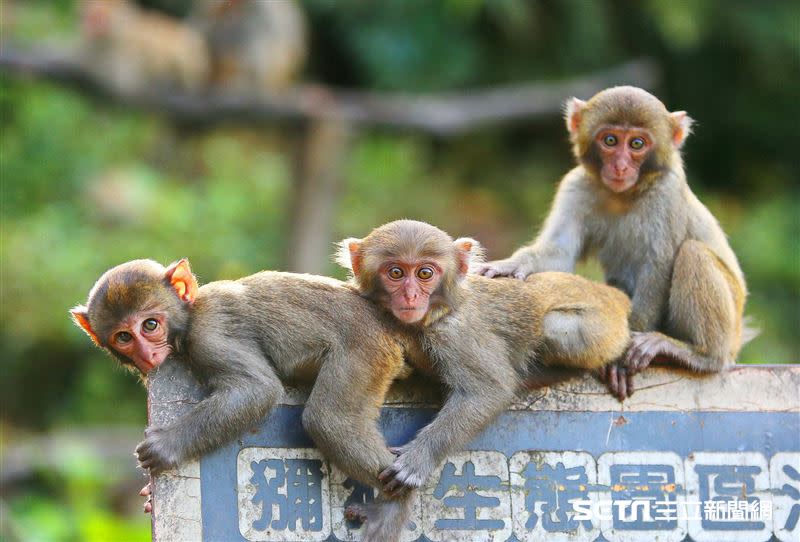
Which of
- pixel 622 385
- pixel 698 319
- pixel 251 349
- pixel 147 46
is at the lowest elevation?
pixel 622 385

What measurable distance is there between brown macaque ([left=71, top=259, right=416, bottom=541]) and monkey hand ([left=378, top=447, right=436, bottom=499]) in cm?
4

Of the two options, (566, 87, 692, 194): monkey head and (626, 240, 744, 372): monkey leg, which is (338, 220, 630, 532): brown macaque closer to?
(626, 240, 744, 372): monkey leg

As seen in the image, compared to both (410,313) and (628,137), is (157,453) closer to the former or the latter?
(410,313)

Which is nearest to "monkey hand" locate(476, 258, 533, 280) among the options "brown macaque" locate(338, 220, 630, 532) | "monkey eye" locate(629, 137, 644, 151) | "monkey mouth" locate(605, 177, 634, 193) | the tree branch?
"brown macaque" locate(338, 220, 630, 532)

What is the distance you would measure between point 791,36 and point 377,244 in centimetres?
1185

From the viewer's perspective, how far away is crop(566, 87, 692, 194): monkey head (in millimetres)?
5066

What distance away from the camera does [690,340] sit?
16.4 feet

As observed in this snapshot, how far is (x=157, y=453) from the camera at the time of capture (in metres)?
4.17

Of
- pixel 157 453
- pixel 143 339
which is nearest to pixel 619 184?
pixel 143 339

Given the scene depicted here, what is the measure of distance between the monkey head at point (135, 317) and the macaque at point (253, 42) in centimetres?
976

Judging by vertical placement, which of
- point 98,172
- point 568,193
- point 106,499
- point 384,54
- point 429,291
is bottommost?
point 106,499

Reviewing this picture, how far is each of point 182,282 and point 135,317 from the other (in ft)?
0.91

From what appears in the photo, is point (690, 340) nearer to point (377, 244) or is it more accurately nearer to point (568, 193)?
point (568, 193)

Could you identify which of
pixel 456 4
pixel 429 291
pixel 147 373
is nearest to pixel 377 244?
pixel 429 291
